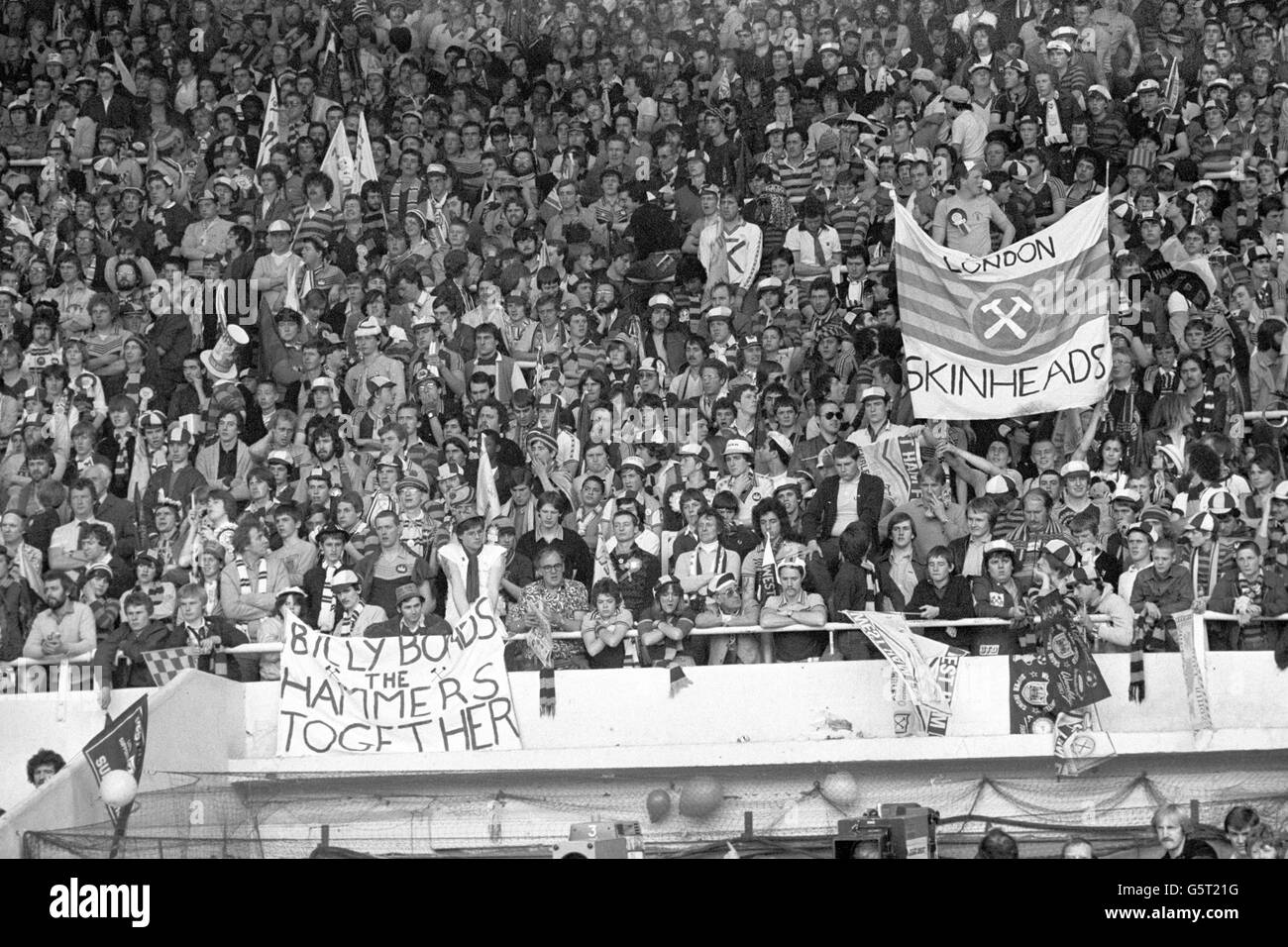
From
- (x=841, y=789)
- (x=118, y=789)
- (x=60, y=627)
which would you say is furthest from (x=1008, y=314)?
(x=118, y=789)

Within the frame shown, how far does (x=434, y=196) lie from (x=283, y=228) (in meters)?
1.33

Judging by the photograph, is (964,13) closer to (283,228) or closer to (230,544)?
(283,228)

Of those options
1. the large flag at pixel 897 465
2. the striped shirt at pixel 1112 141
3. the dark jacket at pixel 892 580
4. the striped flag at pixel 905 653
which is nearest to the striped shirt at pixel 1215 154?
the striped shirt at pixel 1112 141

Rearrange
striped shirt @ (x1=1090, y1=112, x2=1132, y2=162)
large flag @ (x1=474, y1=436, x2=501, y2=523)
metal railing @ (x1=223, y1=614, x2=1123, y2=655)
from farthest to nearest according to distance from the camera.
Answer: striped shirt @ (x1=1090, y1=112, x2=1132, y2=162) < large flag @ (x1=474, y1=436, x2=501, y2=523) < metal railing @ (x1=223, y1=614, x2=1123, y2=655)

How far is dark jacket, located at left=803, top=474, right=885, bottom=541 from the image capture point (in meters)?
16.0

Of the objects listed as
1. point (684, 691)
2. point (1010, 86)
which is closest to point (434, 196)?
point (1010, 86)

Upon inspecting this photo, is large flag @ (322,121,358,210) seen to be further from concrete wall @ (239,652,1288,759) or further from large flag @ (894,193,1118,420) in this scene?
concrete wall @ (239,652,1288,759)

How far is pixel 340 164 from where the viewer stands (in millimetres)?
21609

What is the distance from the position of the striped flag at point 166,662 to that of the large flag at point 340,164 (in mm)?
6365

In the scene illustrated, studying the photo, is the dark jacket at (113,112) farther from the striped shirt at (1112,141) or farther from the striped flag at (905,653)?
the striped flag at (905,653)

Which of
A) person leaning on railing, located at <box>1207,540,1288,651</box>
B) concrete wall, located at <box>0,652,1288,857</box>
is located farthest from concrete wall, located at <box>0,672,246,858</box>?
person leaning on railing, located at <box>1207,540,1288,651</box>

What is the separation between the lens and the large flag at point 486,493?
17.0m

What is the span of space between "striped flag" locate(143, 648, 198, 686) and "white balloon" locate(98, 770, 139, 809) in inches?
55.6

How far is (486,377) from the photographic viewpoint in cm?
1845
